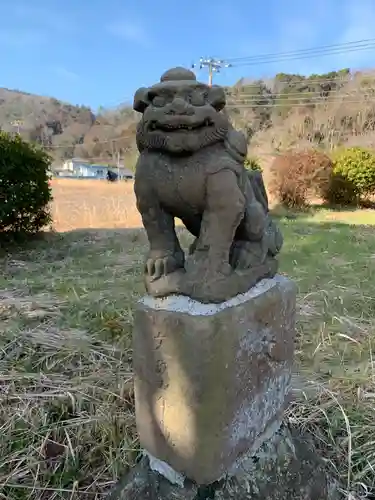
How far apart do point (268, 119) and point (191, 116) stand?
33.0 m

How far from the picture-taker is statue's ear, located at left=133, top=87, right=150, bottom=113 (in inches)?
45.8

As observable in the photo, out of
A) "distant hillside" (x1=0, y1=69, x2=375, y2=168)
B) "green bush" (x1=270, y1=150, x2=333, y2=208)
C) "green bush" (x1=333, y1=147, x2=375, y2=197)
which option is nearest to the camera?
"green bush" (x1=270, y1=150, x2=333, y2=208)

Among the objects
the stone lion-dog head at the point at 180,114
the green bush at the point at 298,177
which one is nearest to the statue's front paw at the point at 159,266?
the stone lion-dog head at the point at 180,114

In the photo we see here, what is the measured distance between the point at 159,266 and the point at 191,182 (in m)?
0.27

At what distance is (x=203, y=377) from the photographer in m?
1.13

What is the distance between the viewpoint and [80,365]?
7.73 ft

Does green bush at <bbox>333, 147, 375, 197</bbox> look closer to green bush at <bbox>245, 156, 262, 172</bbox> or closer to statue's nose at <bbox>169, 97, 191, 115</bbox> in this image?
green bush at <bbox>245, 156, 262, 172</bbox>

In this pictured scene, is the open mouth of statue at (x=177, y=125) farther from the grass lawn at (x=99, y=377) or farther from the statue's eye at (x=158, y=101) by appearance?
the grass lawn at (x=99, y=377)

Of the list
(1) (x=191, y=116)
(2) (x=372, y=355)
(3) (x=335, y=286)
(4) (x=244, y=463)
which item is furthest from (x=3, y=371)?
(3) (x=335, y=286)

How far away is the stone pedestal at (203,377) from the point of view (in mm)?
1138

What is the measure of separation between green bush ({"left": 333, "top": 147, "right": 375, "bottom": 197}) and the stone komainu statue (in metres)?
11.2

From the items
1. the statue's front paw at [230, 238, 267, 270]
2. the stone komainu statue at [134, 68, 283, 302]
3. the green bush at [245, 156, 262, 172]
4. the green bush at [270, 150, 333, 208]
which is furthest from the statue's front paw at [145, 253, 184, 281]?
the green bush at [245, 156, 262, 172]

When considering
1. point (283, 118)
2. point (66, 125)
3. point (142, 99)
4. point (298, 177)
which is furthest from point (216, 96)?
point (66, 125)

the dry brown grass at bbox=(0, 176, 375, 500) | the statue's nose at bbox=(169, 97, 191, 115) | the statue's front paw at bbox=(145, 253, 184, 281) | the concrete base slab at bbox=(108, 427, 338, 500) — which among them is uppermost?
the statue's nose at bbox=(169, 97, 191, 115)
